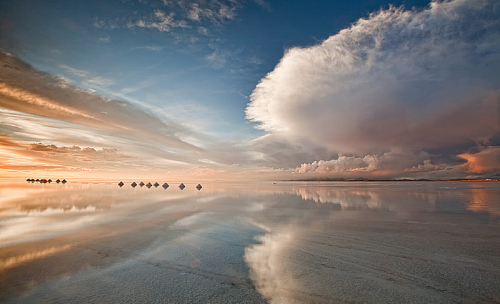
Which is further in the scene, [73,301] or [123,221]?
[123,221]

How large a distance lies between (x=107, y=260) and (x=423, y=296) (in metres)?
8.58

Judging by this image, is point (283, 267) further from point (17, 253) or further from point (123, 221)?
point (123, 221)

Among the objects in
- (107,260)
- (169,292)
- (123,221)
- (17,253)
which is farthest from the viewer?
(123,221)

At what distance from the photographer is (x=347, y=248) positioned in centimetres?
802

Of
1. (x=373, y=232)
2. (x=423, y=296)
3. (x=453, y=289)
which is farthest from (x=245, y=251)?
(x=373, y=232)

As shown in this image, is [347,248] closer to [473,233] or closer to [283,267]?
[283,267]

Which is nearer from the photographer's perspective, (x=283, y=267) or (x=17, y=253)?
(x=283, y=267)

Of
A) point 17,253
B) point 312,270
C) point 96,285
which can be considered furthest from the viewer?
point 17,253

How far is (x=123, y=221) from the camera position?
1388cm

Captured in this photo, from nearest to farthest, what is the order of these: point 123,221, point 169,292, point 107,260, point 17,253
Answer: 1. point 169,292
2. point 107,260
3. point 17,253
4. point 123,221

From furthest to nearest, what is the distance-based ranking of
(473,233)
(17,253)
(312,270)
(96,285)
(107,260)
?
1. (473,233)
2. (17,253)
3. (107,260)
4. (312,270)
5. (96,285)

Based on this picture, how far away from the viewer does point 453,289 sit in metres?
4.93

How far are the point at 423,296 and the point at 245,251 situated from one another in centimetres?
505

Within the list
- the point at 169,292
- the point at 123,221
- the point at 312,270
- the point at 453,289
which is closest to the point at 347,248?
the point at 312,270
